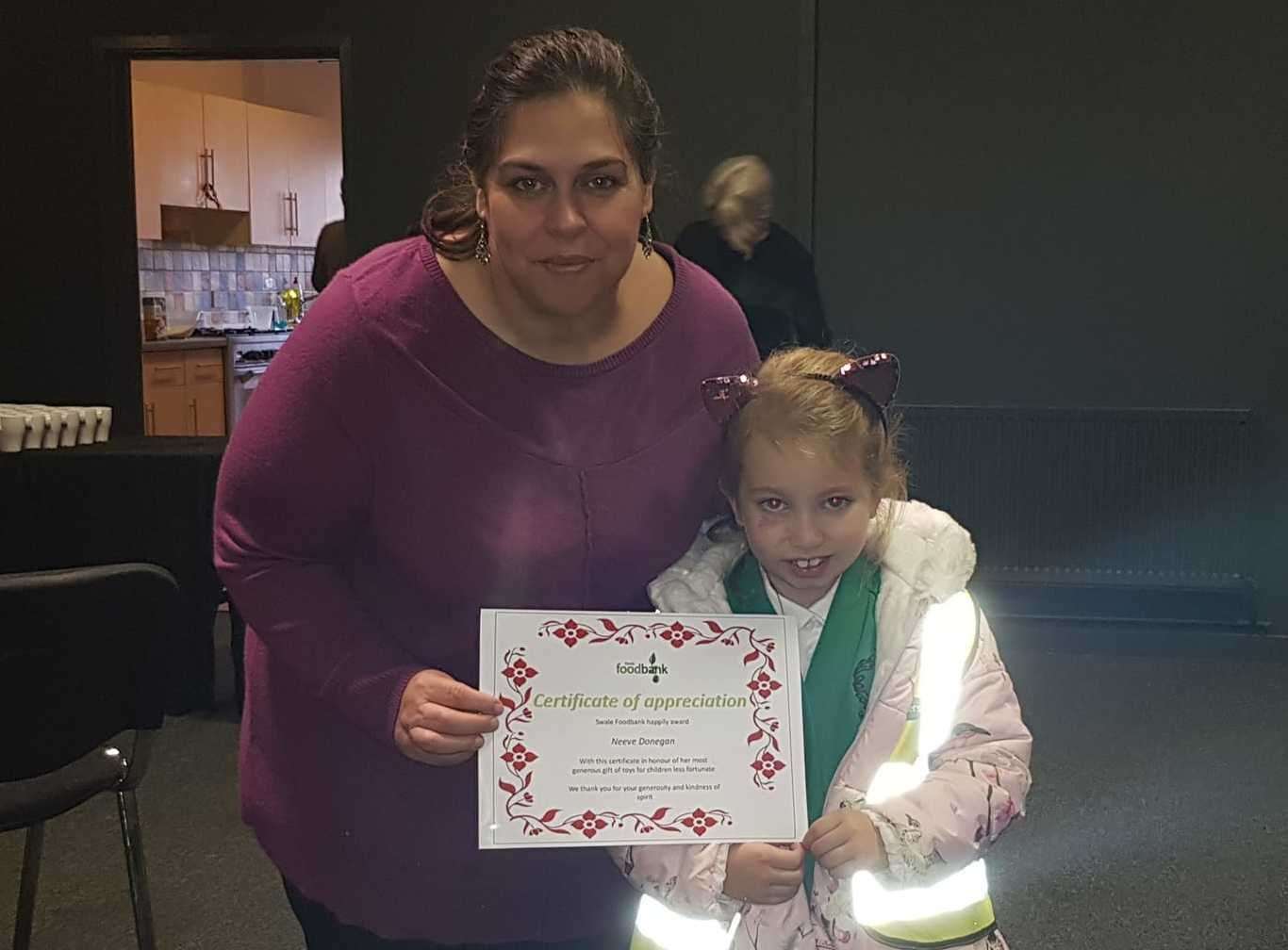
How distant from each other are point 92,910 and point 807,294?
104 inches

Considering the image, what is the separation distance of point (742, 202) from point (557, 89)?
2.99 metres

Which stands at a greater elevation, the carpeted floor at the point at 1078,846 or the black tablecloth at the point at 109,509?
the black tablecloth at the point at 109,509

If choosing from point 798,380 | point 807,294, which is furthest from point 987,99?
point 798,380

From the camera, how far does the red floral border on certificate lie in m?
1.19

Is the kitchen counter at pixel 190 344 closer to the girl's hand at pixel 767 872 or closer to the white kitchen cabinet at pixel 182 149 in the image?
the white kitchen cabinet at pixel 182 149

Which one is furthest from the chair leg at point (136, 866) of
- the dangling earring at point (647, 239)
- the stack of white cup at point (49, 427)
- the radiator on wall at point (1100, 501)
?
the radiator on wall at point (1100, 501)

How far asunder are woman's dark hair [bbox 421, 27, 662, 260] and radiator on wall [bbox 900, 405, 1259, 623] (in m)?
3.76

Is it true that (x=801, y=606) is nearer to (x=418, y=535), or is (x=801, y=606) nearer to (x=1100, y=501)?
(x=418, y=535)

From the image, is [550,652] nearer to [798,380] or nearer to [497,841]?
[497,841]

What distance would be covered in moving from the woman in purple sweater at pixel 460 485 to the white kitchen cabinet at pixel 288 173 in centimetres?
749

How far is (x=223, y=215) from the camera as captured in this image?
8219 millimetres

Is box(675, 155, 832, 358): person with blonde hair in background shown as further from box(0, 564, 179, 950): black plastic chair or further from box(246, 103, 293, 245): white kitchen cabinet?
box(246, 103, 293, 245): white kitchen cabinet

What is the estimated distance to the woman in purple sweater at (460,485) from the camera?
1176 mm

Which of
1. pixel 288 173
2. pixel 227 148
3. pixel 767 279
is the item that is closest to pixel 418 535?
pixel 767 279
